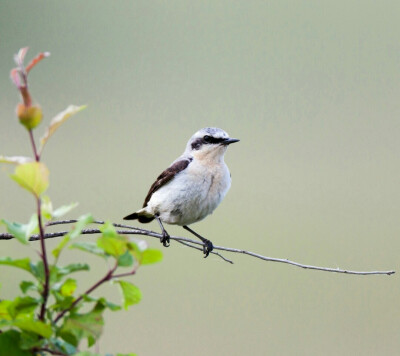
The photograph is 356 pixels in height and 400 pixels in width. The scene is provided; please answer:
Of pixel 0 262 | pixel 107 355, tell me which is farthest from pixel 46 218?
pixel 107 355

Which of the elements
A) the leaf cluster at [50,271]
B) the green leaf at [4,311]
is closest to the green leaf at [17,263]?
the leaf cluster at [50,271]

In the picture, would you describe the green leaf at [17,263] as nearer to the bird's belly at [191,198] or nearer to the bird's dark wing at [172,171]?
the bird's belly at [191,198]

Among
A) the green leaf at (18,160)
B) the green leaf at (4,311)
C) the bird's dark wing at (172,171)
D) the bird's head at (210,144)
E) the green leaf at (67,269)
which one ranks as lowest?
the green leaf at (4,311)

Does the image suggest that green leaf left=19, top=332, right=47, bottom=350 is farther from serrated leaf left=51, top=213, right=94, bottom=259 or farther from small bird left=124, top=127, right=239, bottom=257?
small bird left=124, top=127, right=239, bottom=257

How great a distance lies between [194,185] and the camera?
4.00 metres

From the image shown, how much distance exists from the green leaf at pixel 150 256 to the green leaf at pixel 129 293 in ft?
0.22

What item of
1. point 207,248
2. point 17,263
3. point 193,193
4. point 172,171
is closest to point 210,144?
point 172,171

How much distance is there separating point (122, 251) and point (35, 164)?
0.46ft

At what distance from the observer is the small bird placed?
3.99 metres

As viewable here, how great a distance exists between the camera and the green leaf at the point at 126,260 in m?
0.64

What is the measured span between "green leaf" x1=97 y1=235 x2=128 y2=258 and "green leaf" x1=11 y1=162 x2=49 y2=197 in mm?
90

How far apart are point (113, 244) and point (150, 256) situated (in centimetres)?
4

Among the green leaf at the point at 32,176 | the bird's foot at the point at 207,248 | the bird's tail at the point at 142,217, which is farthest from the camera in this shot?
the bird's tail at the point at 142,217

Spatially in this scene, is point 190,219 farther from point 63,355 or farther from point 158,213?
point 63,355
